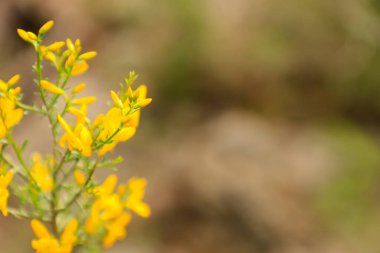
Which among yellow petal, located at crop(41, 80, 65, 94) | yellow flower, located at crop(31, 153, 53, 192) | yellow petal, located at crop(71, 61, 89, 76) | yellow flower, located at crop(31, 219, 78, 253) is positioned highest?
yellow petal, located at crop(71, 61, 89, 76)

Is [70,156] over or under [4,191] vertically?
over

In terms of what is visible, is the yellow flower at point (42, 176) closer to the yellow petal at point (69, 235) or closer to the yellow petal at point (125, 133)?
the yellow petal at point (69, 235)

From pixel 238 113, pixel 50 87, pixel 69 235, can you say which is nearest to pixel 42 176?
pixel 69 235

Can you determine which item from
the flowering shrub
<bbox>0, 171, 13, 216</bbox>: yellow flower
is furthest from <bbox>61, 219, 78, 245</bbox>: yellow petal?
<bbox>0, 171, 13, 216</bbox>: yellow flower

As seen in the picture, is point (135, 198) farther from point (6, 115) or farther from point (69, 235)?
point (6, 115)

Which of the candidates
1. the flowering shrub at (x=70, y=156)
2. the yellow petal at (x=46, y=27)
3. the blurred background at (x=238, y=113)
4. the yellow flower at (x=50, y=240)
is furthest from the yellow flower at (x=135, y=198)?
the blurred background at (x=238, y=113)

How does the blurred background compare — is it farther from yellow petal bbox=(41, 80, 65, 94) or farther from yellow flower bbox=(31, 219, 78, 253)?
yellow petal bbox=(41, 80, 65, 94)

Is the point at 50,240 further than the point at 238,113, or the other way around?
the point at 238,113
